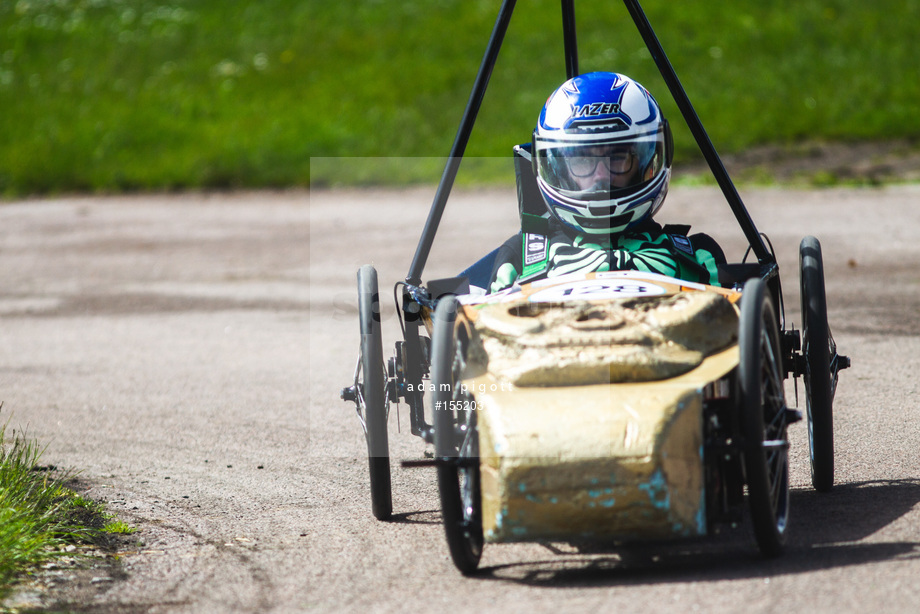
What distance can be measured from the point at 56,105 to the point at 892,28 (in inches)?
646

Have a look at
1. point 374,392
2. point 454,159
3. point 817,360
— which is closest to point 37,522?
point 374,392

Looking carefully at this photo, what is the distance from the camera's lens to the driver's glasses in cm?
504

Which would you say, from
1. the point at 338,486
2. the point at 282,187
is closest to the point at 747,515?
the point at 338,486

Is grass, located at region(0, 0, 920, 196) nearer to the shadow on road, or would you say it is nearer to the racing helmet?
the racing helmet

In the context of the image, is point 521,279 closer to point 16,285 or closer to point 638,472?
point 638,472

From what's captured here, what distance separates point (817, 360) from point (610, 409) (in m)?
1.32

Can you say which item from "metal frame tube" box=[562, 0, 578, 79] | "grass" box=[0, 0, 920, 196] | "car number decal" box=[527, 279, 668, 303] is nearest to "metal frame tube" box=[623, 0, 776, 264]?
"metal frame tube" box=[562, 0, 578, 79]

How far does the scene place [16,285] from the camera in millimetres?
12781

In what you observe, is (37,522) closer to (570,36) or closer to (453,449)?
(453,449)

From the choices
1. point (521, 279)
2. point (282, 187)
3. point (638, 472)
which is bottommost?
point (282, 187)

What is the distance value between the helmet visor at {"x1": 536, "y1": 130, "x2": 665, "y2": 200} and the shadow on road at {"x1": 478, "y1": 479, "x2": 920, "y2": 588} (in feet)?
5.14

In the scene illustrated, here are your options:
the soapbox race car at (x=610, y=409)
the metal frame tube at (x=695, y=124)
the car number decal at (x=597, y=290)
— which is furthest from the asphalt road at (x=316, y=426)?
the metal frame tube at (x=695, y=124)

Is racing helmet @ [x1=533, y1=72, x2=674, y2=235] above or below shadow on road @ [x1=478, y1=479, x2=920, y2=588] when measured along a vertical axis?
above

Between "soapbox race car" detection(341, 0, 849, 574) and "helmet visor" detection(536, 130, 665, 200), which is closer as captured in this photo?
"soapbox race car" detection(341, 0, 849, 574)
